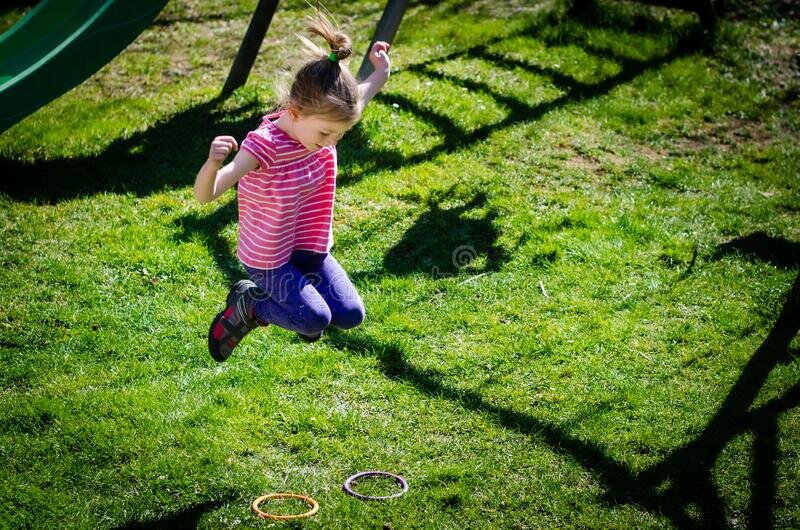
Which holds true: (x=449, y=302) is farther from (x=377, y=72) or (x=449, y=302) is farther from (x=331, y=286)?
(x=377, y=72)

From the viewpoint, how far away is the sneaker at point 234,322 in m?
4.35

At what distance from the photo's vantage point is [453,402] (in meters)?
4.88

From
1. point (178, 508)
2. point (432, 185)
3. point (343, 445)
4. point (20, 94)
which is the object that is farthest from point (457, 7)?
point (178, 508)

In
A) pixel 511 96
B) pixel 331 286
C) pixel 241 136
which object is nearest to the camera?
pixel 331 286

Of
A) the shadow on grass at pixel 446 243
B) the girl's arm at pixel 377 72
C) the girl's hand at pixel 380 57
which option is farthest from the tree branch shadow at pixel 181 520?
the shadow on grass at pixel 446 243

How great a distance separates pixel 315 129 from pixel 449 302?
2291mm

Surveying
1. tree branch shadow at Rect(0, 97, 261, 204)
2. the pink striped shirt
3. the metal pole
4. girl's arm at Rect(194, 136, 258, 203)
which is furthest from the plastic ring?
the metal pole

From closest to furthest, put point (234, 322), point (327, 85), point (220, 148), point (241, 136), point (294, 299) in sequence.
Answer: point (220, 148), point (327, 85), point (294, 299), point (234, 322), point (241, 136)

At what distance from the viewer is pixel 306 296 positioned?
4090mm

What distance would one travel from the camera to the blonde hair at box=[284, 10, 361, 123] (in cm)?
368

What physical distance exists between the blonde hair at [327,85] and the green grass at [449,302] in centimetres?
44

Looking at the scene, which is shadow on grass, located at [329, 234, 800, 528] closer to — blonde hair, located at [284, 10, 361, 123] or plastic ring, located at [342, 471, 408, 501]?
plastic ring, located at [342, 471, 408, 501]

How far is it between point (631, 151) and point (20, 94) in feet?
16.7

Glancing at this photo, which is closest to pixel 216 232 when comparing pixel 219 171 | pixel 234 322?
pixel 234 322
